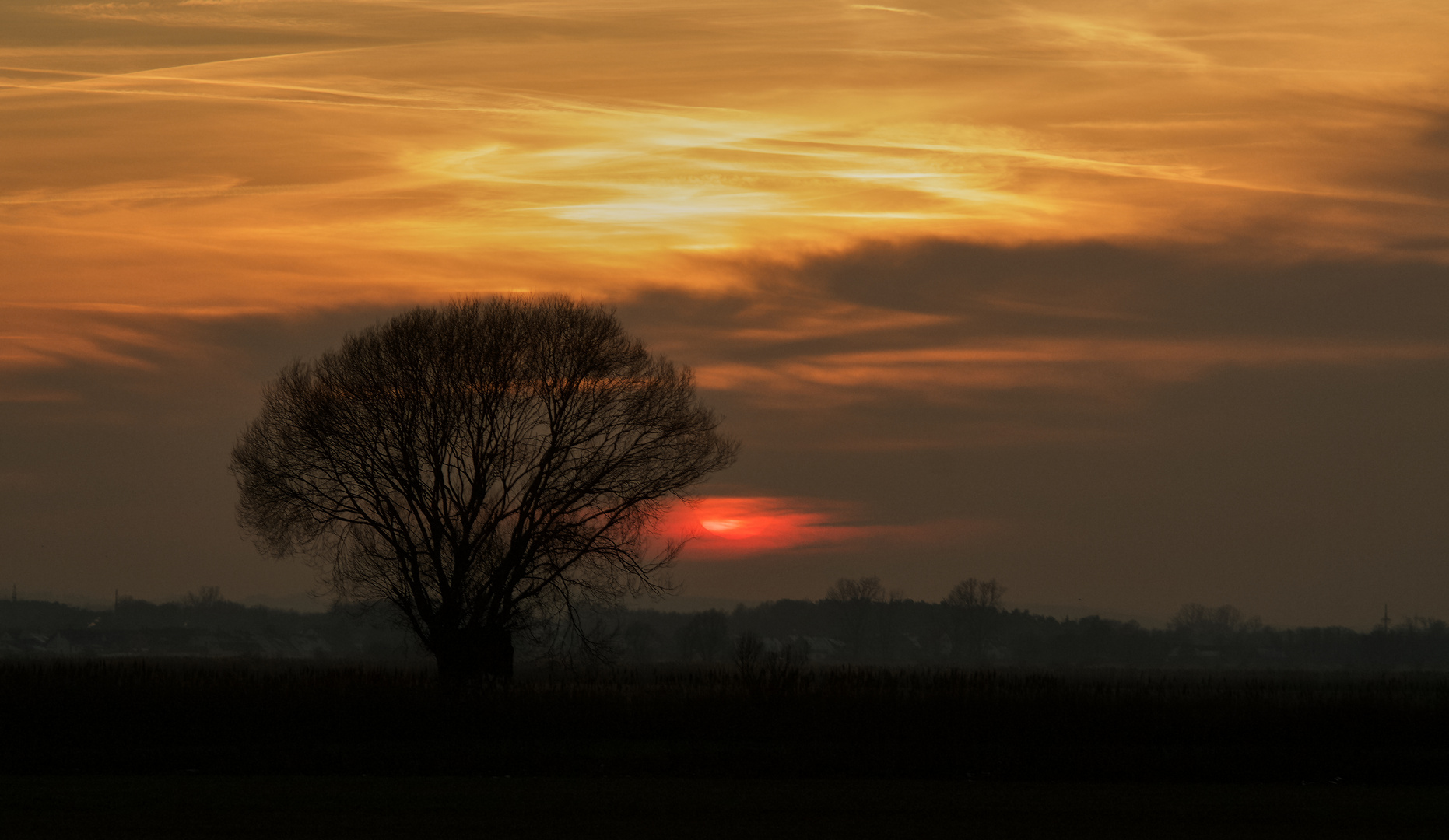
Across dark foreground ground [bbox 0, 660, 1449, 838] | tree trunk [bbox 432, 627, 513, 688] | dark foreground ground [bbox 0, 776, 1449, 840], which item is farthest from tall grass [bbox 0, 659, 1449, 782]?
tree trunk [bbox 432, 627, 513, 688]

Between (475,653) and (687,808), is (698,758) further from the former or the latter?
(475,653)

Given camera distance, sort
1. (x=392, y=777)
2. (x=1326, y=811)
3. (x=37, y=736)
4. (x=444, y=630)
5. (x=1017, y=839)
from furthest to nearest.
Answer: (x=444, y=630) → (x=37, y=736) → (x=392, y=777) → (x=1326, y=811) → (x=1017, y=839)

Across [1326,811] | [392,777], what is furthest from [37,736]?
[1326,811]

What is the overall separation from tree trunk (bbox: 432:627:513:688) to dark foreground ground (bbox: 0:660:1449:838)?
6.18ft

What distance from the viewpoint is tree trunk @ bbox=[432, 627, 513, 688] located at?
49344 mm

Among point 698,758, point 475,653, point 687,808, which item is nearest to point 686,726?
point 698,758

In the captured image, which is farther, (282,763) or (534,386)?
(534,386)

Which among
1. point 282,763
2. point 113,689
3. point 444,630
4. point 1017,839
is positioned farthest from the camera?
point 444,630

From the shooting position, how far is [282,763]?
103 feet

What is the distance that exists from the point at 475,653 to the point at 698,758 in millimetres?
19472

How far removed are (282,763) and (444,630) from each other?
19204mm

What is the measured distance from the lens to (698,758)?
32.2 m

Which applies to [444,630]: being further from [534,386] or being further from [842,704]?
[842,704]

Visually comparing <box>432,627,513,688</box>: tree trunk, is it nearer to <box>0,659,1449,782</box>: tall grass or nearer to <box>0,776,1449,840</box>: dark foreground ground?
<box>0,659,1449,782</box>: tall grass
